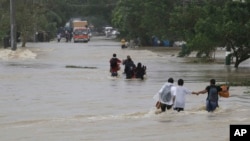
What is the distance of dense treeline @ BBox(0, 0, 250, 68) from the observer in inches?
1634

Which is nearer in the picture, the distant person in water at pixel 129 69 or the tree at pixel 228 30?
the distant person in water at pixel 129 69

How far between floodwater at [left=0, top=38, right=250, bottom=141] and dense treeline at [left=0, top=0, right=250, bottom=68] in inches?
174

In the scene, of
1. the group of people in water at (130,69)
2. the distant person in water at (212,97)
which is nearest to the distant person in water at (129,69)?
the group of people in water at (130,69)

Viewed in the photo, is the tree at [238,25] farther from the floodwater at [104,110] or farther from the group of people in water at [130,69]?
the group of people in water at [130,69]

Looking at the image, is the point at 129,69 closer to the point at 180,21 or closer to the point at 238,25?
the point at 238,25

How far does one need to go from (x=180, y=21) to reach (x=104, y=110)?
3641cm

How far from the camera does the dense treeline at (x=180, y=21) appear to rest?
136 ft

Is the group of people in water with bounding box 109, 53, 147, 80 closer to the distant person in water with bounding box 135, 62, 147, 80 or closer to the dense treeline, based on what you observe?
the distant person in water with bounding box 135, 62, 147, 80

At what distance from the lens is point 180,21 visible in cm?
5756

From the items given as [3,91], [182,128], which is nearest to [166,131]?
[182,128]

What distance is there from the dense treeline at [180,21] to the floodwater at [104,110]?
4427 mm

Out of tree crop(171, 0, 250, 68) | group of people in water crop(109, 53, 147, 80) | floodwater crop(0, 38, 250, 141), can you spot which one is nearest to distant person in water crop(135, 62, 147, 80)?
group of people in water crop(109, 53, 147, 80)

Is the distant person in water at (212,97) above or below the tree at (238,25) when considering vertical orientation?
below

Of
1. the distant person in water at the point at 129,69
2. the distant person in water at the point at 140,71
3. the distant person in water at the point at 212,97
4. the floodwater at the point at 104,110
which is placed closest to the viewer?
the floodwater at the point at 104,110
